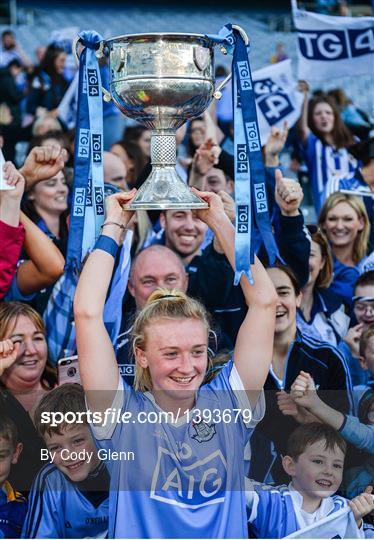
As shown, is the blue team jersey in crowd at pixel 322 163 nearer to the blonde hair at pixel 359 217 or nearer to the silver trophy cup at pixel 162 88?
the blonde hair at pixel 359 217

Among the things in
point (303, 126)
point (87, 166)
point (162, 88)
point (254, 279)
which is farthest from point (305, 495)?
point (303, 126)

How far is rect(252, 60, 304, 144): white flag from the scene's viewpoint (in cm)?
672

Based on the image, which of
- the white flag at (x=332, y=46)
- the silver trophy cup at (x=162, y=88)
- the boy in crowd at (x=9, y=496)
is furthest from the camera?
the white flag at (x=332, y=46)

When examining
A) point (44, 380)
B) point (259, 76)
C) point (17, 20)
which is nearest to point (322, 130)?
point (259, 76)

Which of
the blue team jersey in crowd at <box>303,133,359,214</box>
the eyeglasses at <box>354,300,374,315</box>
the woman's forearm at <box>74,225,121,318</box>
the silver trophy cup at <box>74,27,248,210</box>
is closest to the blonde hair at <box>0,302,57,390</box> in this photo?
the woman's forearm at <box>74,225,121,318</box>

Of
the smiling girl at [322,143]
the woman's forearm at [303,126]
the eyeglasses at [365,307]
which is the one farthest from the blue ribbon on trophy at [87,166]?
the woman's forearm at [303,126]

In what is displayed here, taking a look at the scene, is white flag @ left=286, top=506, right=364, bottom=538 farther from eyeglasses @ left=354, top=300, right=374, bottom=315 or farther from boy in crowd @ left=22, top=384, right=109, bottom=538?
eyeglasses @ left=354, top=300, right=374, bottom=315

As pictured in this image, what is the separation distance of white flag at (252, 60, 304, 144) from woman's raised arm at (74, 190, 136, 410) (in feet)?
11.3

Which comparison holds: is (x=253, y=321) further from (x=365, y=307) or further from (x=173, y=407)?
(x=365, y=307)

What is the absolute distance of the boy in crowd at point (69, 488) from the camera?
364cm

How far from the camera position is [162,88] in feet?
11.0

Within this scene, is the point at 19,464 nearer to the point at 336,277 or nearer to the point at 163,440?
the point at 163,440

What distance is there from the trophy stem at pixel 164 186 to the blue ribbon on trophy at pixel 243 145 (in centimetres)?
13

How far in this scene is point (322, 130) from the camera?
27.4ft
